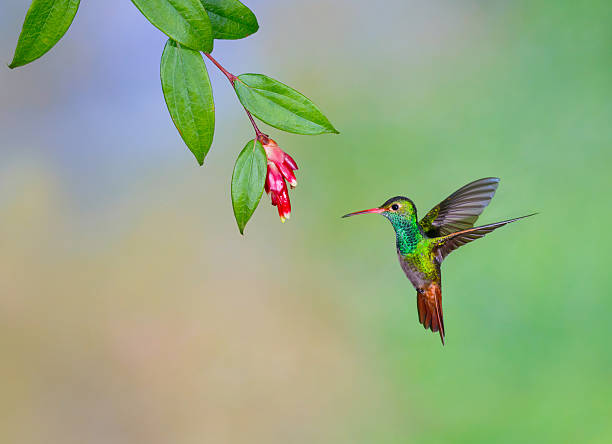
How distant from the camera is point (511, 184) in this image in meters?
1.88

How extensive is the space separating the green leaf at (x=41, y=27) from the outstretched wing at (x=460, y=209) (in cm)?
42

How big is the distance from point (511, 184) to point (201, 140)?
159cm

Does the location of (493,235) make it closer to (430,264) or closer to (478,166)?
(478,166)

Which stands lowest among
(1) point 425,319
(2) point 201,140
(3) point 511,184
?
(1) point 425,319

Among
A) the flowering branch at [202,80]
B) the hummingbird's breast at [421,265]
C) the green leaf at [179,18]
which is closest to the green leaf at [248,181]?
the flowering branch at [202,80]

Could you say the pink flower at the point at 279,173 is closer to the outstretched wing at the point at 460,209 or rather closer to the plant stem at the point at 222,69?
the plant stem at the point at 222,69

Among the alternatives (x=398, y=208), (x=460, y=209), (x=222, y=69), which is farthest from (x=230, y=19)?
(x=460, y=209)

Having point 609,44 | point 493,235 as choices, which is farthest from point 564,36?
point 493,235

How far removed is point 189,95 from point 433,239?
Result: 0.33m

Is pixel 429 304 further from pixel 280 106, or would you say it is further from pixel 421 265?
pixel 280 106

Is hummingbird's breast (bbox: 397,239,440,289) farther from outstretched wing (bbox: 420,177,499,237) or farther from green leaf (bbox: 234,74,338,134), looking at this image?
green leaf (bbox: 234,74,338,134)

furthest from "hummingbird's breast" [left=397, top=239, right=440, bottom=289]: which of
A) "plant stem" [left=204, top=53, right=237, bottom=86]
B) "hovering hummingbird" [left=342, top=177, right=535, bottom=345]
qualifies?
"plant stem" [left=204, top=53, right=237, bottom=86]

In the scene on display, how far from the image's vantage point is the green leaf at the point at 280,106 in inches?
18.6

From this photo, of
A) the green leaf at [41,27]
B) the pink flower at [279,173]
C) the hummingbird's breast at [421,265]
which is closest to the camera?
the green leaf at [41,27]
